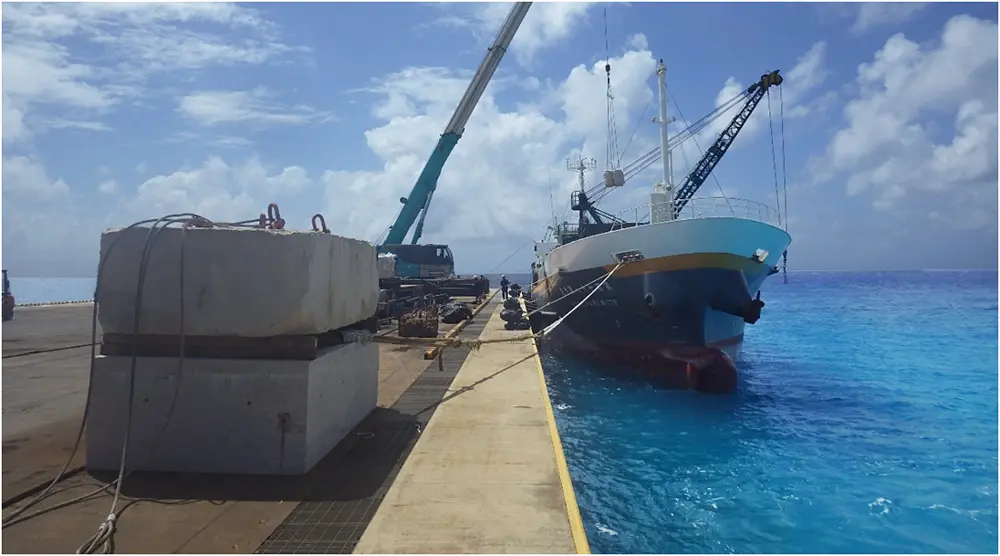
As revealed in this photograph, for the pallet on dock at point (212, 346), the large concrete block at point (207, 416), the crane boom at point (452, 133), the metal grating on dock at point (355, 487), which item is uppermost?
the crane boom at point (452, 133)

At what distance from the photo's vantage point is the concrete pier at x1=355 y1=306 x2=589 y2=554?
3777 mm

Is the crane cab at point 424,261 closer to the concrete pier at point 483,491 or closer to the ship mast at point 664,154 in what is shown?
the ship mast at point 664,154

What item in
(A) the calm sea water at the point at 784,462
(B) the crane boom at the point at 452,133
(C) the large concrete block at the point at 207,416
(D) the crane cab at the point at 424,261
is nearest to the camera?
(C) the large concrete block at the point at 207,416

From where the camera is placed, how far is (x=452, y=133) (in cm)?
3703

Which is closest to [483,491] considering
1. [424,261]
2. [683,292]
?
[683,292]

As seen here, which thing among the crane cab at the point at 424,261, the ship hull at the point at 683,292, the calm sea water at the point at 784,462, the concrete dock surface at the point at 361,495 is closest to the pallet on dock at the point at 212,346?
the concrete dock surface at the point at 361,495

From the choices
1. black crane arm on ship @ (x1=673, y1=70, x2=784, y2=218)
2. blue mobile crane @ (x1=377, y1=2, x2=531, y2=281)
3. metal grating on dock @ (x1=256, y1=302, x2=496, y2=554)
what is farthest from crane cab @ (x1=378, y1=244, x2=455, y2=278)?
metal grating on dock @ (x1=256, y1=302, x2=496, y2=554)

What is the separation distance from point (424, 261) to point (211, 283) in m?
41.3

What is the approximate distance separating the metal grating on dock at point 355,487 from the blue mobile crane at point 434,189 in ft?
98.0

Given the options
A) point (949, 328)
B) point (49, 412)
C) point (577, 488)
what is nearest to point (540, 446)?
point (577, 488)

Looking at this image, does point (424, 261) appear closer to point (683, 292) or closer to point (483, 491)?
point (683, 292)

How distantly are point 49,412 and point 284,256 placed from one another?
204 inches

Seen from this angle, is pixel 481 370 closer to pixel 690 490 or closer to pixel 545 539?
pixel 690 490

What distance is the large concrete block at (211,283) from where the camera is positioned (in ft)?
16.8
